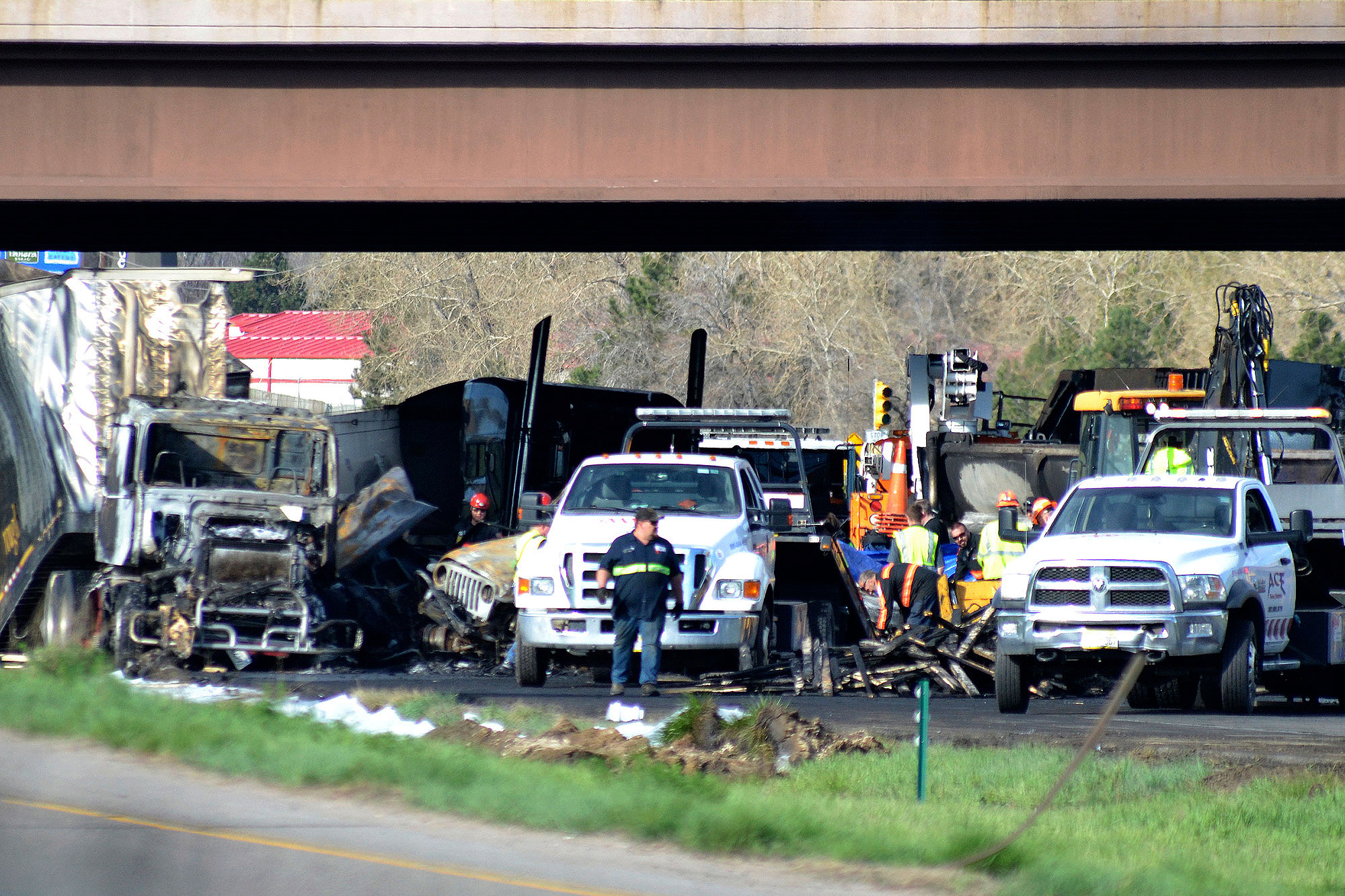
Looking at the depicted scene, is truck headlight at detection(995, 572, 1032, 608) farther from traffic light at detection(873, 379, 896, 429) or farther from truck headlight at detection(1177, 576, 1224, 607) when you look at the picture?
traffic light at detection(873, 379, 896, 429)

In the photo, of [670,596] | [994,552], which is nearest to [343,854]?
[670,596]

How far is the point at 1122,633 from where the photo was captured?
1306cm

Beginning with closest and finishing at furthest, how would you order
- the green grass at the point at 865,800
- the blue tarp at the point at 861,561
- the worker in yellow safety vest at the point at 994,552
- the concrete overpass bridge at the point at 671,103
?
the green grass at the point at 865,800
the concrete overpass bridge at the point at 671,103
the worker in yellow safety vest at the point at 994,552
the blue tarp at the point at 861,561

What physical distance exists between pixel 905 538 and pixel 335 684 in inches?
247

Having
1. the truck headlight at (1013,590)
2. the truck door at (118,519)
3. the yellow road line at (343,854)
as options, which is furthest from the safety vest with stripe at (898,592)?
the yellow road line at (343,854)

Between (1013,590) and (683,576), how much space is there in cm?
310

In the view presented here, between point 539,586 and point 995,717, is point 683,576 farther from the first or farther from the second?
point 995,717

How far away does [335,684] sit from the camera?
49.5 ft

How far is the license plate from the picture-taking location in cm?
1306

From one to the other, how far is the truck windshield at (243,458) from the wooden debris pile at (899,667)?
17.4 ft

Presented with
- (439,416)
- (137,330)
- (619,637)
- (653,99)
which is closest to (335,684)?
(619,637)

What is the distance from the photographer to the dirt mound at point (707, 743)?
32.2ft

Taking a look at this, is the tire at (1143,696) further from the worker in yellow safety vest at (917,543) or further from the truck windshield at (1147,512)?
the worker in yellow safety vest at (917,543)

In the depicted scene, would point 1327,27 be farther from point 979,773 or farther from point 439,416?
point 439,416
